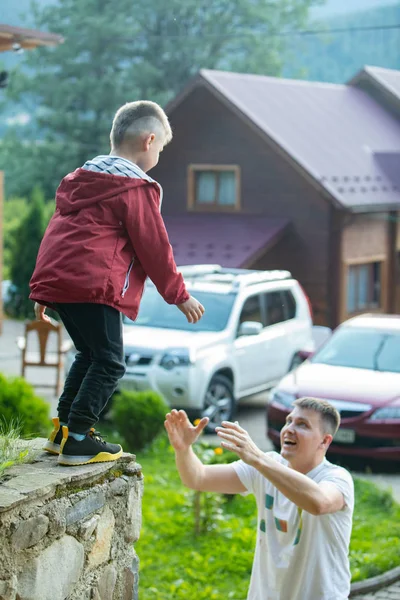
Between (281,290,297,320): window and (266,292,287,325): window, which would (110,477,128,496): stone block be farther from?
(281,290,297,320): window

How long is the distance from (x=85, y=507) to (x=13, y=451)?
37cm

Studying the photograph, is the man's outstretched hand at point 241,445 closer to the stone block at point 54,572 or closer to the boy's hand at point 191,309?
the boy's hand at point 191,309

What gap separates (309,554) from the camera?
4051 millimetres

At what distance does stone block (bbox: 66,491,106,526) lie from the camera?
369 centimetres

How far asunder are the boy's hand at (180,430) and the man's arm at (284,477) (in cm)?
37

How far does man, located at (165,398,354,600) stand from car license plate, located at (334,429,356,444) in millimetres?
6637

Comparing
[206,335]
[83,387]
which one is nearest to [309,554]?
[83,387]

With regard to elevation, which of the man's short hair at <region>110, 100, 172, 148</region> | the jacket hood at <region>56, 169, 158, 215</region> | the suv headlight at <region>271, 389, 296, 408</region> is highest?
the man's short hair at <region>110, 100, 172, 148</region>

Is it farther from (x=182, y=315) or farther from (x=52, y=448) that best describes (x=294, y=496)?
(x=182, y=315)

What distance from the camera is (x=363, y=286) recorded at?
24531mm

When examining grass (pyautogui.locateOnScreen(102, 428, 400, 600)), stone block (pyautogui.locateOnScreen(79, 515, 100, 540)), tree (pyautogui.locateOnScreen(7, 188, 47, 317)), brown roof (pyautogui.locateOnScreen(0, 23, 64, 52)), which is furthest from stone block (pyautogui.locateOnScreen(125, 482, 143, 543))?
tree (pyautogui.locateOnScreen(7, 188, 47, 317))

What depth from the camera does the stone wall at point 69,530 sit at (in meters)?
3.41

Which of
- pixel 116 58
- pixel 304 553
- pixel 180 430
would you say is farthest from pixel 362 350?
pixel 116 58

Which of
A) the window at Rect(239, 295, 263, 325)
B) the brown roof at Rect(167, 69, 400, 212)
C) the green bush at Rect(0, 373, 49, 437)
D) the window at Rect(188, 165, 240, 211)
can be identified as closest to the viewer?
the green bush at Rect(0, 373, 49, 437)
